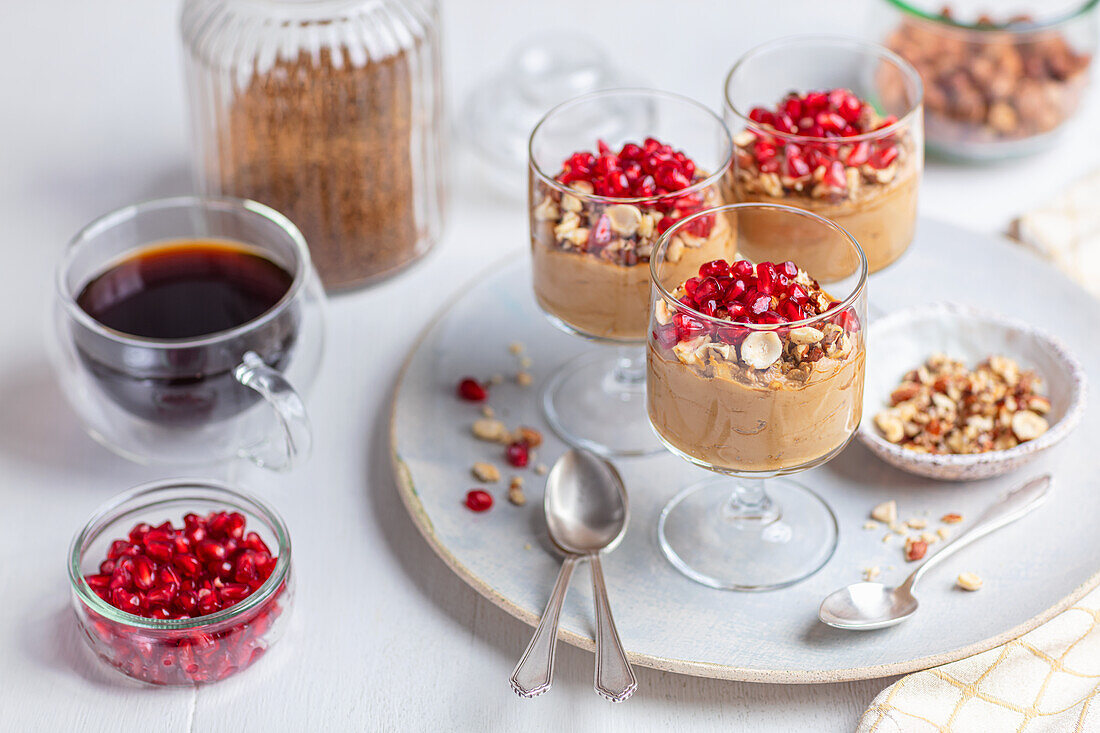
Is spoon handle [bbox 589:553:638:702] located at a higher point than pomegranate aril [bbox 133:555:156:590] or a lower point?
lower

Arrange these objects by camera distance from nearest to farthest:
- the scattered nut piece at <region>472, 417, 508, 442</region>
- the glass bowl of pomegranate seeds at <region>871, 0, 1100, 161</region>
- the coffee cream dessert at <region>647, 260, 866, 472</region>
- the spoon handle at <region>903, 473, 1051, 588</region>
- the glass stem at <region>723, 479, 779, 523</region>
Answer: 1. the coffee cream dessert at <region>647, 260, 866, 472</region>
2. the spoon handle at <region>903, 473, 1051, 588</region>
3. the glass stem at <region>723, 479, 779, 523</region>
4. the scattered nut piece at <region>472, 417, 508, 442</region>
5. the glass bowl of pomegranate seeds at <region>871, 0, 1100, 161</region>

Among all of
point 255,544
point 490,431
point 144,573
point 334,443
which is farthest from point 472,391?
point 144,573

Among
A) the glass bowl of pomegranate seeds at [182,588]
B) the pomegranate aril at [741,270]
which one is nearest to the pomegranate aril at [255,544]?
the glass bowl of pomegranate seeds at [182,588]

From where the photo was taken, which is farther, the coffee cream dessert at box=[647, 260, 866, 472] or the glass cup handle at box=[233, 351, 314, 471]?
the glass cup handle at box=[233, 351, 314, 471]

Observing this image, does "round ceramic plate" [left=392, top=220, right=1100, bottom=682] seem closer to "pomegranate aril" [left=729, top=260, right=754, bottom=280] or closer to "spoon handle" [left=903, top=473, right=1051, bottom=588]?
"spoon handle" [left=903, top=473, right=1051, bottom=588]

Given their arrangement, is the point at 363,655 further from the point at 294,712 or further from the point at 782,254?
the point at 782,254

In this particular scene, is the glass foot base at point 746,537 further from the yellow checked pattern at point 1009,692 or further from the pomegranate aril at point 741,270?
the pomegranate aril at point 741,270

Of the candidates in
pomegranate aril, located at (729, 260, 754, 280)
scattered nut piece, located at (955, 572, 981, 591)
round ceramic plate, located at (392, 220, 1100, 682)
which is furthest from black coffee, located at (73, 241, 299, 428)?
scattered nut piece, located at (955, 572, 981, 591)

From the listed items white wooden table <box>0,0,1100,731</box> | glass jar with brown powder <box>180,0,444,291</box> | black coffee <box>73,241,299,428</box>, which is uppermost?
glass jar with brown powder <box>180,0,444,291</box>
